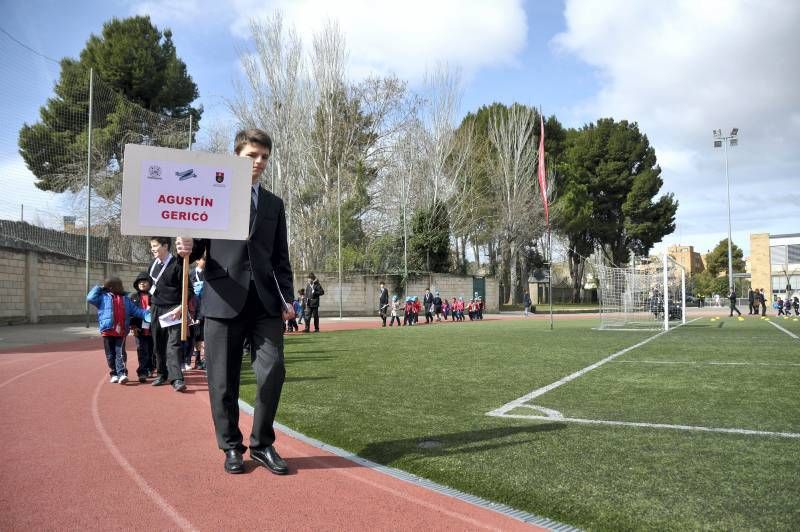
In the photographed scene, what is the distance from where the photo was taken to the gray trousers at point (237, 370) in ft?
13.1

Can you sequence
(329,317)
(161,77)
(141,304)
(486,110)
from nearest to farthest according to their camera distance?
(141,304) < (329,317) < (161,77) < (486,110)

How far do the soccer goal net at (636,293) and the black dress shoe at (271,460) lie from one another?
20284mm

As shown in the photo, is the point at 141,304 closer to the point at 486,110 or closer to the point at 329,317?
the point at 329,317

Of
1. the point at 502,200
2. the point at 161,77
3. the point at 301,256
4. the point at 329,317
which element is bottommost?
the point at 329,317

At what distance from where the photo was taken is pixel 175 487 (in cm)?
367

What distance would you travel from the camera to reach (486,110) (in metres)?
53.9

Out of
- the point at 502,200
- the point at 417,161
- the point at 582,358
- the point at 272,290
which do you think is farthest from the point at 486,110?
the point at 272,290

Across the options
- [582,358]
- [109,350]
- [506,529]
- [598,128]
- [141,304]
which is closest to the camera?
[506,529]

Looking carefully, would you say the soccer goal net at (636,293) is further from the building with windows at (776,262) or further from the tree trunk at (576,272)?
the building with windows at (776,262)

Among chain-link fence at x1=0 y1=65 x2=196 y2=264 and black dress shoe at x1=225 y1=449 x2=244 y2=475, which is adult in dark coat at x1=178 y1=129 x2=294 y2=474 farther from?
chain-link fence at x1=0 y1=65 x2=196 y2=264

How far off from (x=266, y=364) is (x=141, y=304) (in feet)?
19.1

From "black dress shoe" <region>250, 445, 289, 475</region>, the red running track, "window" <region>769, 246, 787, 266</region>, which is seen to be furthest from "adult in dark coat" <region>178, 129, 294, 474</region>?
"window" <region>769, 246, 787, 266</region>

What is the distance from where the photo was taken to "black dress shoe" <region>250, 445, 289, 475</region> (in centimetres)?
391

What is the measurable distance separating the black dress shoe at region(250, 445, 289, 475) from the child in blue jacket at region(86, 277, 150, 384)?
16.7 feet
